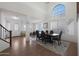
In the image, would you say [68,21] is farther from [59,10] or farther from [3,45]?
[3,45]

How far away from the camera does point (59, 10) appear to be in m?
2.09

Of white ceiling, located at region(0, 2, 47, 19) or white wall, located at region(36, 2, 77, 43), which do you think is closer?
white wall, located at region(36, 2, 77, 43)

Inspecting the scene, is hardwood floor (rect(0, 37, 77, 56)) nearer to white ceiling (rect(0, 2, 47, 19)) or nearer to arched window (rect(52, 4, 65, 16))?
white ceiling (rect(0, 2, 47, 19))

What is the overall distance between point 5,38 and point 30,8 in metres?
0.95

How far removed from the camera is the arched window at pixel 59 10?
6.75 ft

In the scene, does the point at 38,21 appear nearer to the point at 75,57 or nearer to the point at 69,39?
the point at 69,39

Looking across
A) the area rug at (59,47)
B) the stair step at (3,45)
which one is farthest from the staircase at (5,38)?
the area rug at (59,47)

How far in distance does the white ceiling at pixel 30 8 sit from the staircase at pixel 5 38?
53 cm

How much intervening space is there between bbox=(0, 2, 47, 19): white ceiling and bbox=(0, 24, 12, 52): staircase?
1.73 feet

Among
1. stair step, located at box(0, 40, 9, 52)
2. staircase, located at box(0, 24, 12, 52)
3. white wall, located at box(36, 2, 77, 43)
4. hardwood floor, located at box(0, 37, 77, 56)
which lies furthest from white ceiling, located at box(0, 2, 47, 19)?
stair step, located at box(0, 40, 9, 52)

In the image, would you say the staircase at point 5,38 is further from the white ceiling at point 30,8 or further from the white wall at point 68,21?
the white wall at point 68,21

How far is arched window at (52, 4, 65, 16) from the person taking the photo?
2057 mm

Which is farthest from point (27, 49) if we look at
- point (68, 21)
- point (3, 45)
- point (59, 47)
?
point (68, 21)

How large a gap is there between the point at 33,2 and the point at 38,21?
0.48 metres
